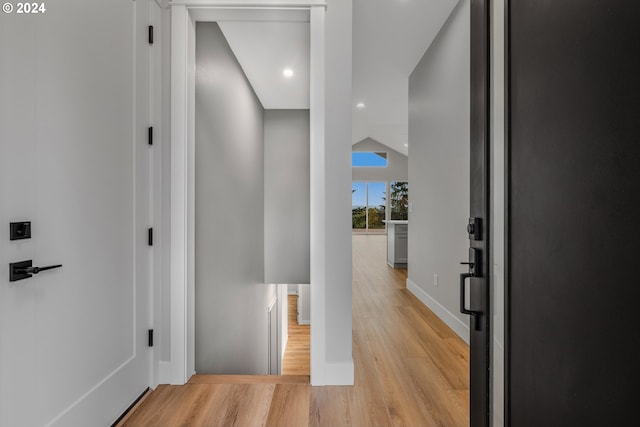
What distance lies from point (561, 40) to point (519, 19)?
17cm

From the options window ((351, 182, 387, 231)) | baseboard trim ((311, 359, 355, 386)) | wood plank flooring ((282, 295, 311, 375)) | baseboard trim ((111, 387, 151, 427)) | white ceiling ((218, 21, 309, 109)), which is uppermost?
white ceiling ((218, 21, 309, 109))

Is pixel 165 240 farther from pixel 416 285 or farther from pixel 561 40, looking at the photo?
pixel 416 285

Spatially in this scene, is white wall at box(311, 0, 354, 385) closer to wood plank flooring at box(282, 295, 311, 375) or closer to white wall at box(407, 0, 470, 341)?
white wall at box(407, 0, 470, 341)

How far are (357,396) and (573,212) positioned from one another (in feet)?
5.91

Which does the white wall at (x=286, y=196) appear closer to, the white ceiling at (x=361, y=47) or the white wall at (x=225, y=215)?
the white ceiling at (x=361, y=47)

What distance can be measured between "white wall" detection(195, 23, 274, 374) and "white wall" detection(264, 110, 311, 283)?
0.54 metres

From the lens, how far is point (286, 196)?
5.15 meters

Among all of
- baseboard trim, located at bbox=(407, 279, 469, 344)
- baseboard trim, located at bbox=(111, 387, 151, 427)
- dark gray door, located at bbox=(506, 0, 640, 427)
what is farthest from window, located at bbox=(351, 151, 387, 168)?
dark gray door, located at bbox=(506, 0, 640, 427)

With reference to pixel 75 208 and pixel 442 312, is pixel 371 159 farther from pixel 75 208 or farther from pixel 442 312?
pixel 75 208

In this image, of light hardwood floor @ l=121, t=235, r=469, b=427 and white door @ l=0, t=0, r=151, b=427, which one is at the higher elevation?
white door @ l=0, t=0, r=151, b=427

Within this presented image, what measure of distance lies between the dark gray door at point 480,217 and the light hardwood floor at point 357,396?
3.38 ft

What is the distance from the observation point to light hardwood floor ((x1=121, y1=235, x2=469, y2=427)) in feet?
5.83

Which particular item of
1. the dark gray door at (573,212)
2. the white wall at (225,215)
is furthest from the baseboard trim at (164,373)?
the dark gray door at (573,212)

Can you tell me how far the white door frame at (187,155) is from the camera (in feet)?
7.00
